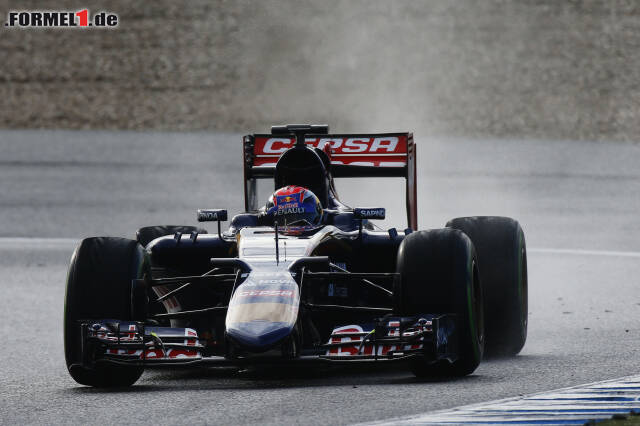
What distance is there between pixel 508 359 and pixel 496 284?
22.0 inches

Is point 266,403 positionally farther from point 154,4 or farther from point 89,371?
point 154,4

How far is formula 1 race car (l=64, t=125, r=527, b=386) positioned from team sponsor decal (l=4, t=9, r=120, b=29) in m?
39.3

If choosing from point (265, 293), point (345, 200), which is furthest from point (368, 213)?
point (345, 200)

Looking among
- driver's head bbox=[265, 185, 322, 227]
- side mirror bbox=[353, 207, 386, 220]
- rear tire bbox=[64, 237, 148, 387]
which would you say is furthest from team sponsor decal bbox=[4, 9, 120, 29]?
rear tire bbox=[64, 237, 148, 387]

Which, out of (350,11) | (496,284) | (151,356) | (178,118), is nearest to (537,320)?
(496,284)

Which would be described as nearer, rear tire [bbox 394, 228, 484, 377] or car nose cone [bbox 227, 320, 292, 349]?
car nose cone [bbox 227, 320, 292, 349]

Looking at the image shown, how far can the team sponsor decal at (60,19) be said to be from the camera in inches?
1887

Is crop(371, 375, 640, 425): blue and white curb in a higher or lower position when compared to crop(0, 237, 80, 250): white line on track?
lower

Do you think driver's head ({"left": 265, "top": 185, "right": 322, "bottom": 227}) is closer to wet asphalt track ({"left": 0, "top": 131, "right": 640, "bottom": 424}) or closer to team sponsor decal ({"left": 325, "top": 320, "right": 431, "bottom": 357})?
wet asphalt track ({"left": 0, "top": 131, "right": 640, "bottom": 424})

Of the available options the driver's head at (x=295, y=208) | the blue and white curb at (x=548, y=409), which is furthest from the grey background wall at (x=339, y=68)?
the blue and white curb at (x=548, y=409)

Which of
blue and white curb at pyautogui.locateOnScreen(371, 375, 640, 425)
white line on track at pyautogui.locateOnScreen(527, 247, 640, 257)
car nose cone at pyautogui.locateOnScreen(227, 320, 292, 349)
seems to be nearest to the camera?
blue and white curb at pyautogui.locateOnScreen(371, 375, 640, 425)

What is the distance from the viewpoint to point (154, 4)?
4978cm

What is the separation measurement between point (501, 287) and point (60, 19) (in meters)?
41.4

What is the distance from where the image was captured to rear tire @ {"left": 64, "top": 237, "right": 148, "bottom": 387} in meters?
8.43
